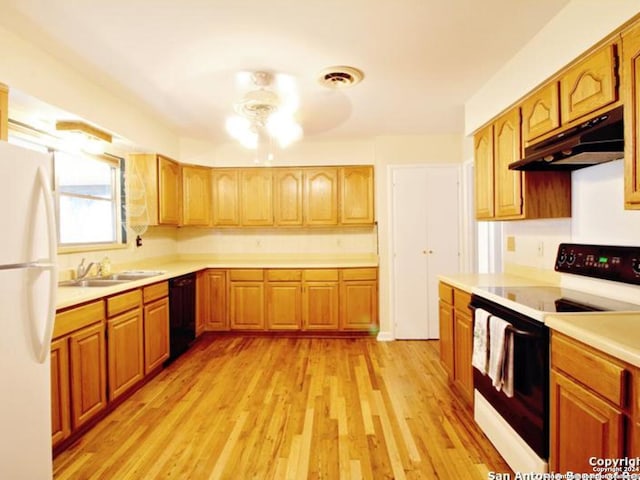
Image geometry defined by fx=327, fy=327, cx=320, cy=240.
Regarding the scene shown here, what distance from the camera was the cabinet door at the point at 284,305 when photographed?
3938 mm

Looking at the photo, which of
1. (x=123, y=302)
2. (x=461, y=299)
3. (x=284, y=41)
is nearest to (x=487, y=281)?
(x=461, y=299)

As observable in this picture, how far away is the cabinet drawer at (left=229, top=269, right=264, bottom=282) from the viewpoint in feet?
13.0

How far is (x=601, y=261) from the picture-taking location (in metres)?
1.78

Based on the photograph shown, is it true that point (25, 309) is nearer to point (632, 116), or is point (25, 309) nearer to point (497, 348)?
point (497, 348)

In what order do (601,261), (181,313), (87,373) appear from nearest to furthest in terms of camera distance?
(601,261), (87,373), (181,313)

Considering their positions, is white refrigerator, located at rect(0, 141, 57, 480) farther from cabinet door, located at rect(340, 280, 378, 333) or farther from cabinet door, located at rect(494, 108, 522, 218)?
cabinet door, located at rect(340, 280, 378, 333)

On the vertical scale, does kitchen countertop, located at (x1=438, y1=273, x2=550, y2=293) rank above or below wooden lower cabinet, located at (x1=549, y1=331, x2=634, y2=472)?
above

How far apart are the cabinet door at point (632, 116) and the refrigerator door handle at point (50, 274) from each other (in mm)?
2465

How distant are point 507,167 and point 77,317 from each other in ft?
9.62

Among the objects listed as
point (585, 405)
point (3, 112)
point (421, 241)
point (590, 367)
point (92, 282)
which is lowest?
point (585, 405)

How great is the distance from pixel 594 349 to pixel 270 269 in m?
3.20

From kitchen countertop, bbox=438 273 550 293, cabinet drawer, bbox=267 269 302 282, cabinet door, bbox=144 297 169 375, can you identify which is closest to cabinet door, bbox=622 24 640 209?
kitchen countertop, bbox=438 273 550 293

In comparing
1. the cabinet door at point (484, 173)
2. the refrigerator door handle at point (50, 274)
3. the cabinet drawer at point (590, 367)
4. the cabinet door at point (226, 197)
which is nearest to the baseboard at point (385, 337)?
the cabinet door at point (484, 173)

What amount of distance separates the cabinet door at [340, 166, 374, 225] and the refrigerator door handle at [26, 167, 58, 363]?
3.06 metres
